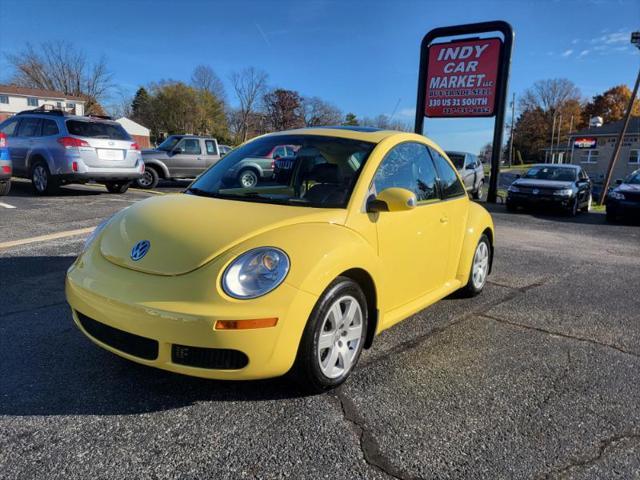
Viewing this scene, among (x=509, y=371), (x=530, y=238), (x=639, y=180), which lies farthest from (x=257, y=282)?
(x=639, y=180)

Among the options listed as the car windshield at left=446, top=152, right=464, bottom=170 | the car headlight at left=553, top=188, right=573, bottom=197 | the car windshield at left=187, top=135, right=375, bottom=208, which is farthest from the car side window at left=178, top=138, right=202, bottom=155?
the car windshield at left=187, top=135, right=375, bottom=208

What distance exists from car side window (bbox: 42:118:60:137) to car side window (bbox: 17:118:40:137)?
222 mm

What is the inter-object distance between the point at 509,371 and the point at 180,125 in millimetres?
72243

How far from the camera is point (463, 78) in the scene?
15742 millimetres

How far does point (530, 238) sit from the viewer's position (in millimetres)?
9000

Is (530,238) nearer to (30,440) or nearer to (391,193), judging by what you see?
(391,193)

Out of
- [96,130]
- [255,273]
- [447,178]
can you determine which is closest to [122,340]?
[255,273]

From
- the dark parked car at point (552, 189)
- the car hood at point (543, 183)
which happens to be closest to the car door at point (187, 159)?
the dark parked car at point (552, 189)

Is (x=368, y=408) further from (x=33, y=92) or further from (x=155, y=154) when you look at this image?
(x=33, y=92)

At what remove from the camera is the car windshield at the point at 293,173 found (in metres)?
3.23

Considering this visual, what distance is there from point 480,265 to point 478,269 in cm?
6

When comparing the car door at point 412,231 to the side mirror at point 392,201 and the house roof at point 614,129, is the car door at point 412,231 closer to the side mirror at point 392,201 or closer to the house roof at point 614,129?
the side mirror at point 392,201

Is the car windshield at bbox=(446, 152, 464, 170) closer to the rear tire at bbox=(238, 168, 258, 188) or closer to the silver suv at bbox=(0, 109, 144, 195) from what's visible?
the silver suv at bbox=(0, 109, 144, 195)

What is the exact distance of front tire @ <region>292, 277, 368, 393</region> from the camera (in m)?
2.56
